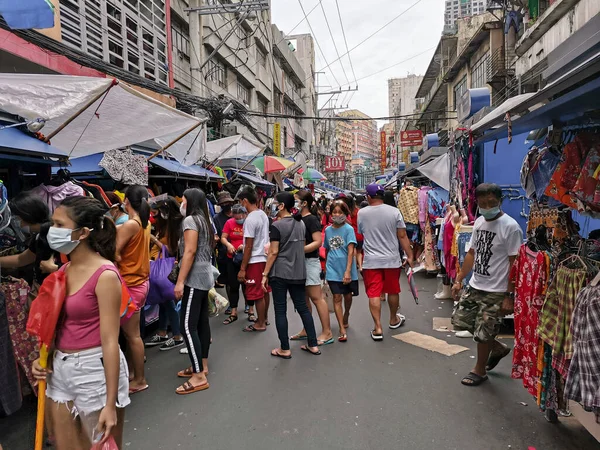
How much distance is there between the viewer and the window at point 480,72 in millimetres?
19234

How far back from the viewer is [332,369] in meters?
4.08

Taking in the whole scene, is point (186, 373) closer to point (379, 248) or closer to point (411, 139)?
point (379, 248)

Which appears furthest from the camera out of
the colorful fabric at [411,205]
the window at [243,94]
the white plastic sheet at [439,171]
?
the window at [243,94]

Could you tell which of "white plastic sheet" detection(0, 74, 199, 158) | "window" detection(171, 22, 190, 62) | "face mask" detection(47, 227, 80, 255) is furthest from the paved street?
"window" detection(171, 22, 190, 62)

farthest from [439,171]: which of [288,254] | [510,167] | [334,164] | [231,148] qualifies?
[334,164]

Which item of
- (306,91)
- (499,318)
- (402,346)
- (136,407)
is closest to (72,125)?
(136,407)

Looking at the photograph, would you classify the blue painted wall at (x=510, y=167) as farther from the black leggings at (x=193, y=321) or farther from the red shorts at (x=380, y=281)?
the black leggings at (x=193, y=321)

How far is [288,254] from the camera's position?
4297 millimetres

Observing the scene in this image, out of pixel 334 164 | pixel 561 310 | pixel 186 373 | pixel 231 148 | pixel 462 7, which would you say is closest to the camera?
pixel 561 310

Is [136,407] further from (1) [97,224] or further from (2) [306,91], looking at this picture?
(2) [306,91]

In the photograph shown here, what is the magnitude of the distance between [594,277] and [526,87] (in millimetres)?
12054

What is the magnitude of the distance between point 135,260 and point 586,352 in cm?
331

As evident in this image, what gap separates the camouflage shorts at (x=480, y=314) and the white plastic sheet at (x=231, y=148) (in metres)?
7.02

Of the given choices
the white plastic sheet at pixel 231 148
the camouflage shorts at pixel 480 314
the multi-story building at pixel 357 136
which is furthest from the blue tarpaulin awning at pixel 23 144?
the multi-story building at pixel 357 136
